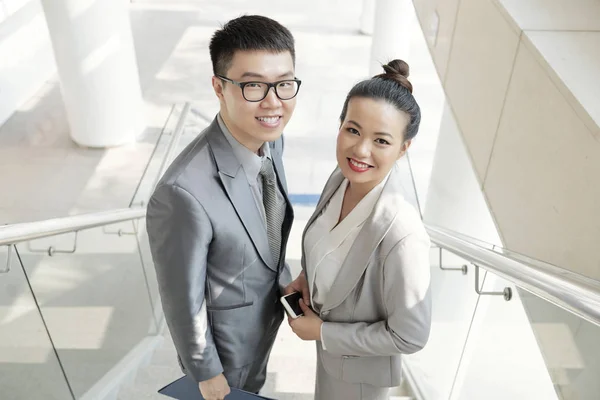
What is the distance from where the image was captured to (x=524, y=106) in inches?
96.2

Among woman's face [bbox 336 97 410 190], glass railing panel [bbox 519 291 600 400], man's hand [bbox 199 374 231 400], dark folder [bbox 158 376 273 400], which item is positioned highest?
woman's face [bbox 336 97 410 190]

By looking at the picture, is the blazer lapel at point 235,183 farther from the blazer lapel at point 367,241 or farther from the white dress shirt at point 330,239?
the blazer lapel at point 367,241

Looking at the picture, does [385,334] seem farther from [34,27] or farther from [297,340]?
[34,27]

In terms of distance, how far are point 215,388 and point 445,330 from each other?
5.20 ft

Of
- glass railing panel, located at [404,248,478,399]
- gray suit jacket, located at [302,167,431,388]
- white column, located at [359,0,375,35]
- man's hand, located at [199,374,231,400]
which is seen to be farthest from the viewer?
white column, located at [359,0,375,35]

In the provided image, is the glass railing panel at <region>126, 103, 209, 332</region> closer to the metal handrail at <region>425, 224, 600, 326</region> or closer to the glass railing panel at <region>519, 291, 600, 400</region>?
the metal handrail at <region>425, 224, 600, 326</region>

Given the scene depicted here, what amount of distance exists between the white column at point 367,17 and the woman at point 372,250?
1000 centimetres

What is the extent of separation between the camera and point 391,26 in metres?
8.31

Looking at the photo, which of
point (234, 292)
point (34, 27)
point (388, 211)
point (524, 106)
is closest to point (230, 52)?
point (388, 211)

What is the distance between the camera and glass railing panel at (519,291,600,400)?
5.30ft

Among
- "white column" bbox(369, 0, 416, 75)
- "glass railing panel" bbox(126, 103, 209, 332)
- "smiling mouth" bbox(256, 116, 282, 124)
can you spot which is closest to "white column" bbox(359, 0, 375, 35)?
"white column" bbox(369, 0, 416, 75)

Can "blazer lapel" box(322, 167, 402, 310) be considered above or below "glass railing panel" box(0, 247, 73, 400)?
above

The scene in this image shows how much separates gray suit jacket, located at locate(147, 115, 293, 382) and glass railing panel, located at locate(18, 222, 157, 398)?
3.34 ft

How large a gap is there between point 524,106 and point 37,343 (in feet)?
8.41
